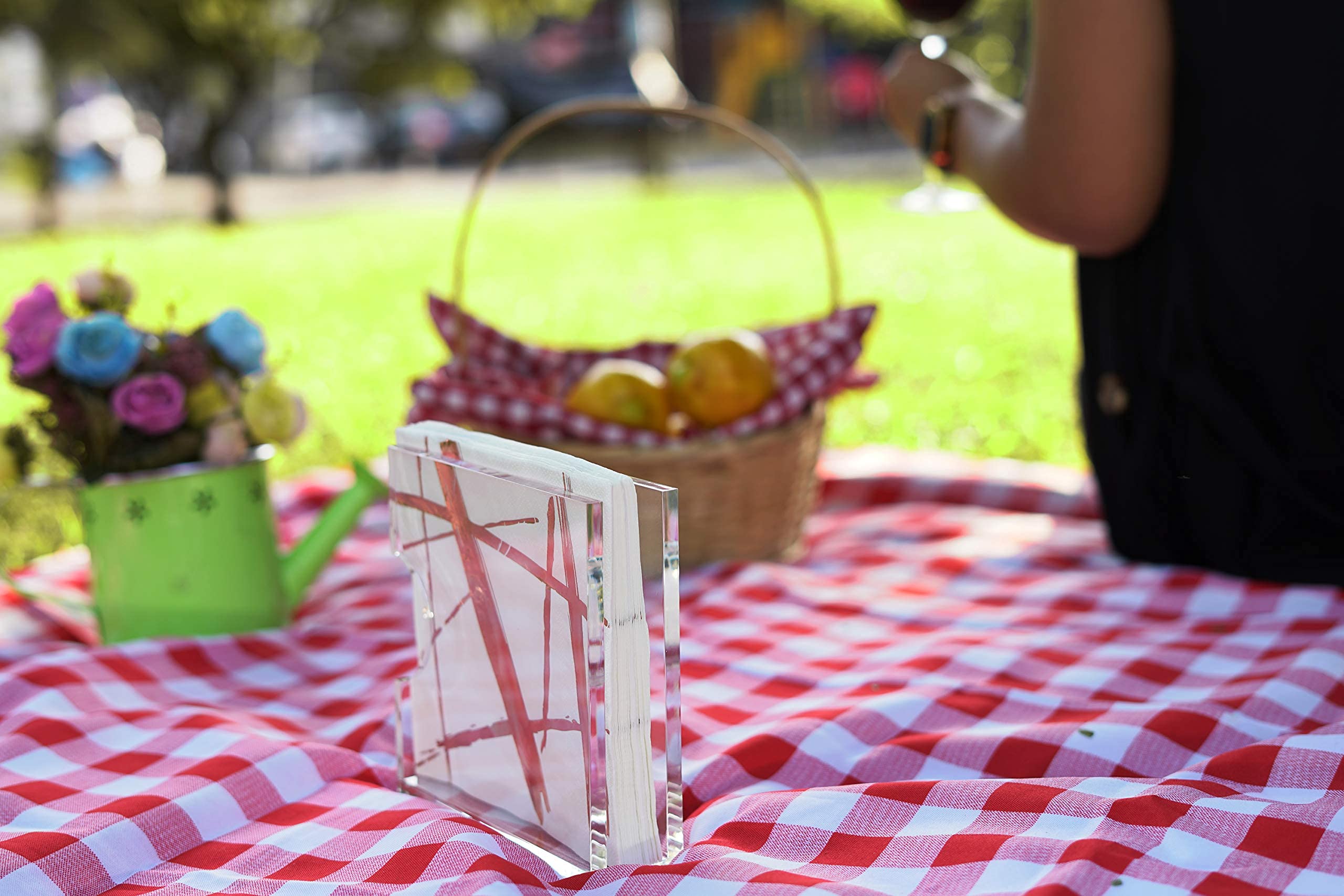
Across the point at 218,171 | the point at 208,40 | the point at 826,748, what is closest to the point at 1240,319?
the point at 826,748

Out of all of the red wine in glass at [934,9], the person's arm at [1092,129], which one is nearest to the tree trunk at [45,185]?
the red wine in glass at [934,9]

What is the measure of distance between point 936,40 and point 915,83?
25 cm

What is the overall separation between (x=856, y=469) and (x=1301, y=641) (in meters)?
0.85

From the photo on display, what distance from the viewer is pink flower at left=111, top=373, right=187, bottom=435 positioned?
1.26 meters

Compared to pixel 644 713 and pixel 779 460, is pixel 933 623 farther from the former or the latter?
pixel 644 713

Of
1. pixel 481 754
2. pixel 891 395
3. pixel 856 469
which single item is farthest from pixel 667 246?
pixel 481 754

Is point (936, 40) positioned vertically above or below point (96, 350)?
above

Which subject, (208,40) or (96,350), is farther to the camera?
(208,40)

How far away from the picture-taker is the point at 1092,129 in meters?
1.27

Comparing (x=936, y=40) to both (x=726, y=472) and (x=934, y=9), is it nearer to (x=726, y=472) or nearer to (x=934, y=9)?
(x=934, y=9)

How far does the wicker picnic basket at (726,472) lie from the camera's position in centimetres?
150

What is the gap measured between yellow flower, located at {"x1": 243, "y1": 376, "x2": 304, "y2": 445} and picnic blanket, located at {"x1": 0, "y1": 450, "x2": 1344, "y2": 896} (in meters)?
0.20

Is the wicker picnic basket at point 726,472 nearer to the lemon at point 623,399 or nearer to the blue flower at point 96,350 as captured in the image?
the lemon at point 623,399

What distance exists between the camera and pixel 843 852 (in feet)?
2.67
